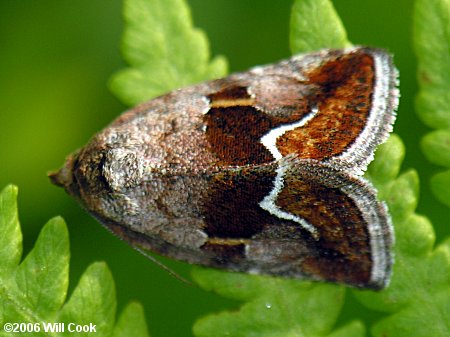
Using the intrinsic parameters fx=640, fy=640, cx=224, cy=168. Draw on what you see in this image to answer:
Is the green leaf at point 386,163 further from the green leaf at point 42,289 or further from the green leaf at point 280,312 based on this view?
the green leaf at point 42,289

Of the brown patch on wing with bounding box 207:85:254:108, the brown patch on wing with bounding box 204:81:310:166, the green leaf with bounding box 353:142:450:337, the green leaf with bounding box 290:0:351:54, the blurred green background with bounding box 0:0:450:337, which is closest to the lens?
the green leaf with bounding box 353:142:450:337

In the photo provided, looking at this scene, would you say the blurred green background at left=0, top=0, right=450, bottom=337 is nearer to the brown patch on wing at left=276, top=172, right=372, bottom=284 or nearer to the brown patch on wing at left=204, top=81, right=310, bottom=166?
the brown patch on wing at left=276, top=172, right=372, bottom=284

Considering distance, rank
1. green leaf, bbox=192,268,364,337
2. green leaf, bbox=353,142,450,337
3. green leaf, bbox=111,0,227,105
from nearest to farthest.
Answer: green leaf, bbox=353,142,450,337 → green leaf, bbox=192,268,364,337 → green leaf, bbox=111,0,227,105

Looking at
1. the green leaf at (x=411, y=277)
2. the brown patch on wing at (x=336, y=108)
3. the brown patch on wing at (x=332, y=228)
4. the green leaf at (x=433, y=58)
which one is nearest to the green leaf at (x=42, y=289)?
the brown patch on wing at (x=332, y=228)

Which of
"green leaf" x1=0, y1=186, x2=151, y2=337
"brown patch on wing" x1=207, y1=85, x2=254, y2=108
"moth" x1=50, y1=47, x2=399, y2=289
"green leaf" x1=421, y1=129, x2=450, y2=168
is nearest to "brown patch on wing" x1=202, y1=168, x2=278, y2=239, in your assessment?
"moth" x1=50, y1=47, x2=399, y2=289

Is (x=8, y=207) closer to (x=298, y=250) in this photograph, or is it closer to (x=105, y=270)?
(x=105, y=270)

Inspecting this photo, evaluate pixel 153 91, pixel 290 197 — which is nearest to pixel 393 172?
pixel 290 197
